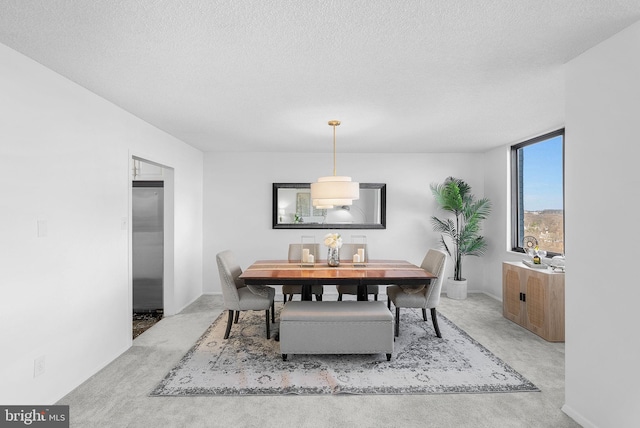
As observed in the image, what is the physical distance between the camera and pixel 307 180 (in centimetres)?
564

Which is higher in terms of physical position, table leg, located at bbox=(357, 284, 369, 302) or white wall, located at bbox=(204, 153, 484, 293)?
white wall, located at bbox=(204, 153, 484, 293)

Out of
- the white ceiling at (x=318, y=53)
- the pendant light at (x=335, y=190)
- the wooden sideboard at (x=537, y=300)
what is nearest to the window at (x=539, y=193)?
the wooden sideboard at (x=537, y=300)

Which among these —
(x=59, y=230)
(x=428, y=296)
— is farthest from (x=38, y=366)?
(x=428, y=296)

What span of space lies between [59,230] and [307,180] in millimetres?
3704

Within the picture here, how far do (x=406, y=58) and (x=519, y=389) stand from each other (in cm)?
261

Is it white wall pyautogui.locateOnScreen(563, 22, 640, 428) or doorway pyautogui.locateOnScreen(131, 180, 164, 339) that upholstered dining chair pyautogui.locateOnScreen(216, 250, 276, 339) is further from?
white wall pyautogui.locateOnScreen(563, 22, 640, 428)

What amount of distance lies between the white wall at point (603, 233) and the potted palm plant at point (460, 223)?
2.99m

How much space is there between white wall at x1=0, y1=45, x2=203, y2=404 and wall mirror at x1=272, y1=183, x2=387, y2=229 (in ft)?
8.29

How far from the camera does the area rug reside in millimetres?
2564

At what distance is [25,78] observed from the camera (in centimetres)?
217

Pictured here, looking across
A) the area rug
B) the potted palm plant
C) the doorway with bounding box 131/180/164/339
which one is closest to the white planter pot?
the potted palm plant

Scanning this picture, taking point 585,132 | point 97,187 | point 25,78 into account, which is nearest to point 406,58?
point 585,132

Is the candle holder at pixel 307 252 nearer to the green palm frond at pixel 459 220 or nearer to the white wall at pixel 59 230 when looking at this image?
the white wall at pixel 59 230

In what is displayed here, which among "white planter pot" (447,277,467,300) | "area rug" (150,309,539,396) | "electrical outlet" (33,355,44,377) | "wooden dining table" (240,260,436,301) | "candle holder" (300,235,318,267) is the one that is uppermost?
"candle holder" (300,235,318,267)
